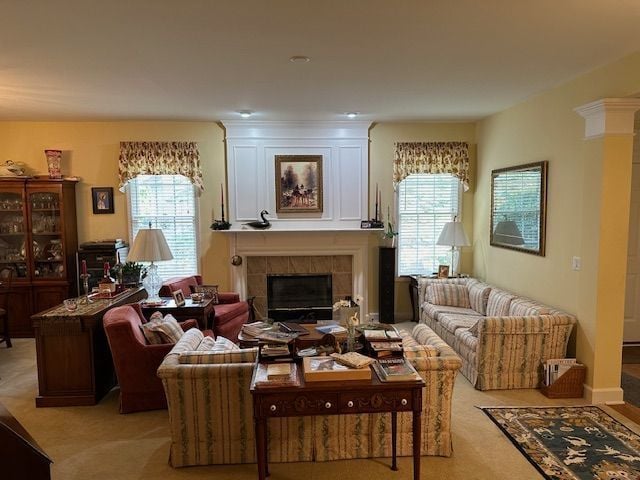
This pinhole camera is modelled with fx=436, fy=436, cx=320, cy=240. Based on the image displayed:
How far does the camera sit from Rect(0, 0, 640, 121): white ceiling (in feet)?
8.11

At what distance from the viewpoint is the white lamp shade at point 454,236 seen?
5.65 meters

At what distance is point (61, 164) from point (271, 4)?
461 cm

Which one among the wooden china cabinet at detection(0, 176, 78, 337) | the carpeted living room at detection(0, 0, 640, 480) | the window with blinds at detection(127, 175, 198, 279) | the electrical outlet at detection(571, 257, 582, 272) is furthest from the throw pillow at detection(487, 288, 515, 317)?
the wooden china cabinet at detection(0, 176, 78, 337)

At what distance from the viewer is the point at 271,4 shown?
94.3 inches

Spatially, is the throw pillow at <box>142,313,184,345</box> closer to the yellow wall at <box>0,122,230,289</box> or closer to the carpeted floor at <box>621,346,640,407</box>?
the yellow wall at <box>0,122,230,289</box>

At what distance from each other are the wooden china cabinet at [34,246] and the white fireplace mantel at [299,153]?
2.15 meters

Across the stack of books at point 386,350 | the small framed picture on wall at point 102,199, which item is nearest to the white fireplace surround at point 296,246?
the small framed picture on wall at point 102,199

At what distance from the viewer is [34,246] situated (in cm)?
554

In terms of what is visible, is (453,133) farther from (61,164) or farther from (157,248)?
(61,164)

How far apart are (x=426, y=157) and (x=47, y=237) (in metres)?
5.10

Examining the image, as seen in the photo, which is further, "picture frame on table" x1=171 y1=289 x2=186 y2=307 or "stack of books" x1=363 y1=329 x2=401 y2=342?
"picture frame on table" x1=171 y1=289 x2=186 y2=307

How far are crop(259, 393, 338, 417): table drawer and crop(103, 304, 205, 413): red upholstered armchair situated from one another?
5.09ft

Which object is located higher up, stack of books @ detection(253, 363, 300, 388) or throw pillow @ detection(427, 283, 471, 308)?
stack of books @ detection(253, 363, 300, 388)

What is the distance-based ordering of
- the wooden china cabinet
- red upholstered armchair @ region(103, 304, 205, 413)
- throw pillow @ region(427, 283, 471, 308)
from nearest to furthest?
red upholstered armchair @ region(103, 304, 205, 413)
throw pillow @ region(427, 283, 471, 308)
the wooden china cabinet
